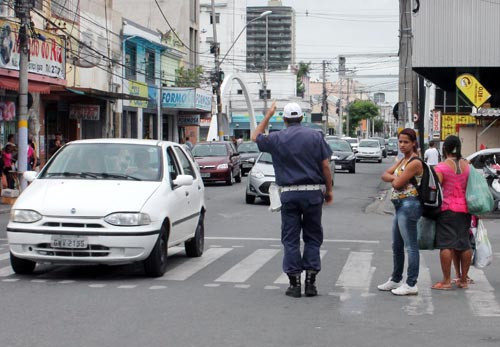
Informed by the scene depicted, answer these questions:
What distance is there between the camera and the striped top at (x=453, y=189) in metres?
9.67

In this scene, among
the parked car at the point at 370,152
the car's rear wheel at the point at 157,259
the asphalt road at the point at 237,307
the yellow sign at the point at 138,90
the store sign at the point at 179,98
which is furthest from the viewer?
the parked car at the point at 370,152

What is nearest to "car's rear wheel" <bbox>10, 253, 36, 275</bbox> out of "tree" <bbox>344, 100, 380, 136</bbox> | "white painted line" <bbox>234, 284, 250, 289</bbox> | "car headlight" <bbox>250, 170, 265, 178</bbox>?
"white painted line" <bbox>234, 284, 250, 289</bbox>

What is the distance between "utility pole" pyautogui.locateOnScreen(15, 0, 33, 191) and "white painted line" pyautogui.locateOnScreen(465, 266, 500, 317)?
49.4 ft

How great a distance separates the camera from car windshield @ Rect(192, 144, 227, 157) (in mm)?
33000

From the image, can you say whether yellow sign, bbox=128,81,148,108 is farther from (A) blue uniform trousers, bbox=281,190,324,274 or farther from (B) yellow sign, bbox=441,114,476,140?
(A) blue uniform trousers, bbox=281,190,324,274

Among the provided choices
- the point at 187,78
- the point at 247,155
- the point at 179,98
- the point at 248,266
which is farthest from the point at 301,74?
the point at 248,266

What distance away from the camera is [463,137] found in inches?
1307

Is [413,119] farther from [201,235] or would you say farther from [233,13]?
[233,13]

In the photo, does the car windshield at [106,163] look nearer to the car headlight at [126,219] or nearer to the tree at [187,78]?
the car headlight at [126,219]

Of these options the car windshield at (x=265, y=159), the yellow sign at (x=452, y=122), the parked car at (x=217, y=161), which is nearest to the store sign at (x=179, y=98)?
the parked car at (x=217, y=161)

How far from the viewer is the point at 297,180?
29.8ft

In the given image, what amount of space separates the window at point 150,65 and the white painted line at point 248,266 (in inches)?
1473

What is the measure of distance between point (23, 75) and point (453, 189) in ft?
52.9

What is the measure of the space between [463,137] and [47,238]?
1008 inches
